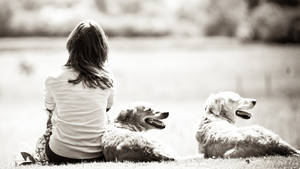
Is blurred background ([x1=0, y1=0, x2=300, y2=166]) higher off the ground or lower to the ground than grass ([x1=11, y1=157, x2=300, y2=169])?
lower

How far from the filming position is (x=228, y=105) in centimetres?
647

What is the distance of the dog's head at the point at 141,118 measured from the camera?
593 cm

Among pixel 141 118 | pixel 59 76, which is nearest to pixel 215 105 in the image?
pixel 141 118

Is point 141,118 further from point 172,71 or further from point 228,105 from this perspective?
point 172,71

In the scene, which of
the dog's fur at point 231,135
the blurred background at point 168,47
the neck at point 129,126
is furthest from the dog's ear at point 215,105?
the blurred background at point 168,47

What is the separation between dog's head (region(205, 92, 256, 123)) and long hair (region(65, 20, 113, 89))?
1.46 metres

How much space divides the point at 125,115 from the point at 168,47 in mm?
12729

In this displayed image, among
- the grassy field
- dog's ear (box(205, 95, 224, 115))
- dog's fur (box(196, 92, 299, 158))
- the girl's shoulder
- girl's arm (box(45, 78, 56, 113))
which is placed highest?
the girl's shoulder

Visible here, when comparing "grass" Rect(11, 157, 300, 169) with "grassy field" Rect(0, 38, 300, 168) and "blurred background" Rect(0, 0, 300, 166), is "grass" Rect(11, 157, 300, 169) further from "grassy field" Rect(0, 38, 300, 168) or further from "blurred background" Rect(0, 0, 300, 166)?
"blurred background" Rect(0, 0, 300, 166)

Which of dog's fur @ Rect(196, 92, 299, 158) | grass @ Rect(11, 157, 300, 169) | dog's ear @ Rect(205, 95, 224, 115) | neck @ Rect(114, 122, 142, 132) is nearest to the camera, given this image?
grass @ Rect(11, 157, 300, 169)

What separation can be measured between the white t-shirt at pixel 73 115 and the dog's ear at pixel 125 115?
375 mm

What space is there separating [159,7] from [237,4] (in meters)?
2.79

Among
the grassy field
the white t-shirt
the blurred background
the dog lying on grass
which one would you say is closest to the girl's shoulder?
the white t-shirt

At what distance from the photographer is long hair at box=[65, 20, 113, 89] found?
5477 millimetres
